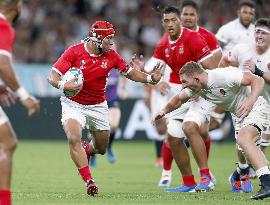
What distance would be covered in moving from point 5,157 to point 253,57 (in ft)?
15.8

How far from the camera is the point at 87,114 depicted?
1359cm

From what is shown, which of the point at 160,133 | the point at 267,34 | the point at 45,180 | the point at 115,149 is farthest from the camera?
the point at 115,149

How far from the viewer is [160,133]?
64.0ft

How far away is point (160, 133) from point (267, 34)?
693cm

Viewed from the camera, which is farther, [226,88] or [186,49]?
[186,49]

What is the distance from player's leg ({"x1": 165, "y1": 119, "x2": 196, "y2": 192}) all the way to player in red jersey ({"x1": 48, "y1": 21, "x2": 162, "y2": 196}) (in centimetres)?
106

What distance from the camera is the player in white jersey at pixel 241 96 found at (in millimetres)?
11930

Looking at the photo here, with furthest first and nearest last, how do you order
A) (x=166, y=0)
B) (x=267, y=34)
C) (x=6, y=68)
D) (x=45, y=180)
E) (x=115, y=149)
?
(x=166, y=0)
(x=115, y=149)
(x=45, y=180)
(x=267, y=34)
(x=6, y=68)

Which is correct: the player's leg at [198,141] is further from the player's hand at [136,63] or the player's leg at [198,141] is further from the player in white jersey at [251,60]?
the player's hand at [136,63]

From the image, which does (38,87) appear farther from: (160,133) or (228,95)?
(228,95)

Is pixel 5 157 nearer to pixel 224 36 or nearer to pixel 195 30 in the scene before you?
pixel 195 30

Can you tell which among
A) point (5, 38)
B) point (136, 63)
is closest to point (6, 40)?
point (5, 38)

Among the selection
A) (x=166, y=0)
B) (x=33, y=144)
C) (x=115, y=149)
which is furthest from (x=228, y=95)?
(x=166, y=0)

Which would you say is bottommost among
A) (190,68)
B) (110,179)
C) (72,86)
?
(110,179)
